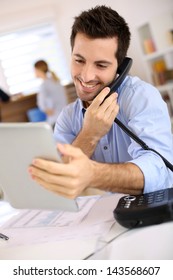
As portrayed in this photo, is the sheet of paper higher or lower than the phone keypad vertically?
lower

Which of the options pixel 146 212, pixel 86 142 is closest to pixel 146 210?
pixel 146 212

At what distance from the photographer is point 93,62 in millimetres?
888

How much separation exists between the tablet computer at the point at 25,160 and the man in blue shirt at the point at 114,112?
76 millimetres

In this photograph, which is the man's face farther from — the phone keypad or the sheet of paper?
the phone keypad

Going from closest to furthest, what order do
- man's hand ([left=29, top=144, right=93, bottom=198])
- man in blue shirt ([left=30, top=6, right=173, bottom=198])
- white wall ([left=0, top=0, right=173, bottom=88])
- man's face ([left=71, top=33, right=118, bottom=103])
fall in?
man's hand ([left=29, top=144, right=93, bottom=198]), man in blue shirt ([left=30, top=6, right=173, bottom=198]), man's face ([left=71, top=33, right=118, bottom=103]), white wall ([left=0, top=0, right=173, bottom=88])

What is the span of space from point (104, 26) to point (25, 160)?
0.44 meters

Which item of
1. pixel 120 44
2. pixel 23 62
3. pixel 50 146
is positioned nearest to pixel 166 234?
pixel 50 146

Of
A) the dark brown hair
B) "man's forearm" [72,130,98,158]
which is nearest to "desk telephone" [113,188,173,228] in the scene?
"man's forearm" [72,130,98,158]

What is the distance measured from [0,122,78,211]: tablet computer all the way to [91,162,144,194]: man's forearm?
7 cm

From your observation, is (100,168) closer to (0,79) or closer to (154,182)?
(154,182)

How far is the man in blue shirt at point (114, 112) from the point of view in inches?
26.9

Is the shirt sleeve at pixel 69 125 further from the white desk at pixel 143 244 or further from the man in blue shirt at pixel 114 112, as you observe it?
the white desk at pixel 143 244

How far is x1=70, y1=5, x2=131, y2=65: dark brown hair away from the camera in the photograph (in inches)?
34.6

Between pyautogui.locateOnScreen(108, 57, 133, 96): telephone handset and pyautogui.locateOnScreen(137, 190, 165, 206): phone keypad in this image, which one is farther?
pyautogui.locateOnScreen(108, 57, 133, 96): telephone handset
